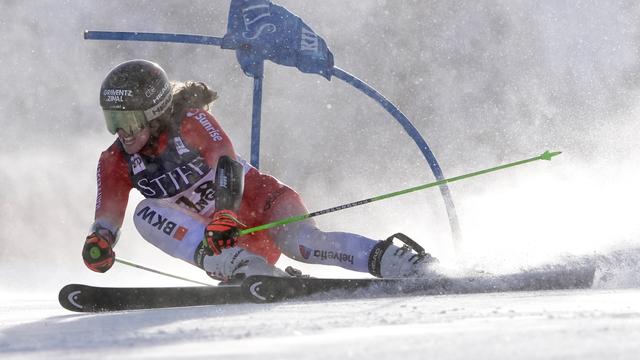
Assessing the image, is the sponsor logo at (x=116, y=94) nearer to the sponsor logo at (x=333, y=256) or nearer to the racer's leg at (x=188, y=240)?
the racer's leg at (x=188, y=240)

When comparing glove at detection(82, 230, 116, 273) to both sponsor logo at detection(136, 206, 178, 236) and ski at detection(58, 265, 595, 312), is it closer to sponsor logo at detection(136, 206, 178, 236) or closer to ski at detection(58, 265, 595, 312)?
sponsor logo at detection(136, 206, 178, 236)

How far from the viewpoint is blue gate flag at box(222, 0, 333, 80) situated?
521 centimetres

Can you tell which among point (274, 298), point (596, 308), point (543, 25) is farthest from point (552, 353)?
point (543, 25)

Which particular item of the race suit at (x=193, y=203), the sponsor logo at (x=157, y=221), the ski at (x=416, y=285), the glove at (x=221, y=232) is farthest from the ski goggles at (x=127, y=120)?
the ski at (x=416, y=285)

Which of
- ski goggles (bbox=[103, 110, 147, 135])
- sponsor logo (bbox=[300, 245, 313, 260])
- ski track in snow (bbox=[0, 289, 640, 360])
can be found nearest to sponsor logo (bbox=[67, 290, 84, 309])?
ski track in snow (bbox=[0, 289, 640, 360])

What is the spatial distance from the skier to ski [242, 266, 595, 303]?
0.90 ft

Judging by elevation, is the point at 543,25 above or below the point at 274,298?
above

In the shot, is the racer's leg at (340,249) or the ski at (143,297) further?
the racer's leg at (340,249)

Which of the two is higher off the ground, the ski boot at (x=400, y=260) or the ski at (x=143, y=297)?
the ski boot at (x=400, y=260)

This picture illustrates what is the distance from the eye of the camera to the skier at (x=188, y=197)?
13.7 ft

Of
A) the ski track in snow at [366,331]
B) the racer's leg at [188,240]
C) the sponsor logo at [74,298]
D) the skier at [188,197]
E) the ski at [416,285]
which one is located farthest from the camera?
the skier at [188,197]

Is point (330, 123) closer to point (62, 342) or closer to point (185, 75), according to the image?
point (185, 75)

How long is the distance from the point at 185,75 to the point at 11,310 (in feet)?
16.1

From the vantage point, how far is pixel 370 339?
2.12m
